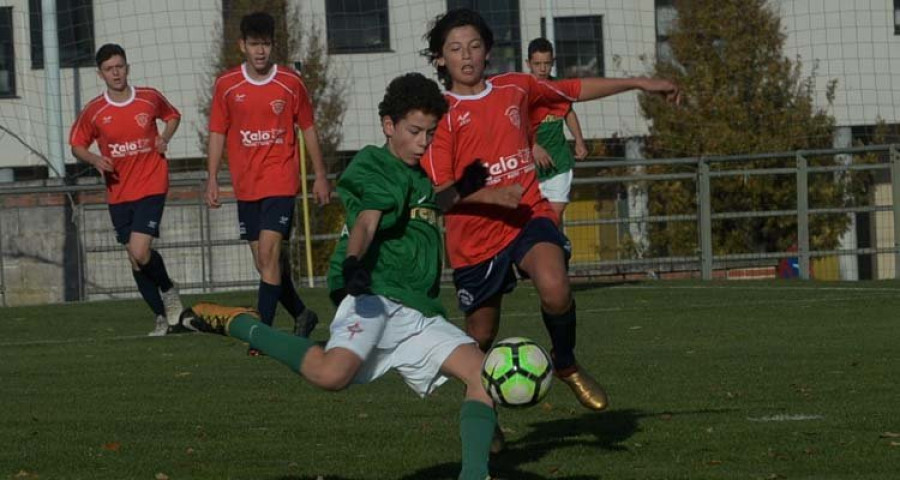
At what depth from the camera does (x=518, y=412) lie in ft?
29.9

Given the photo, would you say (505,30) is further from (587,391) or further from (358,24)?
(587,391)

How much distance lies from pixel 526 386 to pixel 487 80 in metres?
2.68

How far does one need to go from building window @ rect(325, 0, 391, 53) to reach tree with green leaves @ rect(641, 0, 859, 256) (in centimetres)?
442

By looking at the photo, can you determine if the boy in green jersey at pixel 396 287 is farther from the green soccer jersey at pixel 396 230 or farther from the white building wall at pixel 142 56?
the white building wall at pixel 142 56

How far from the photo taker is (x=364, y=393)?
10.1 m

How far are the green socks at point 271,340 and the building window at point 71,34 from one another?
816 inches

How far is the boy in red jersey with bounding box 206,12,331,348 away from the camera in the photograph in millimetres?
12680

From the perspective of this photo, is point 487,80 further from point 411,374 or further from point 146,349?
point 146,349

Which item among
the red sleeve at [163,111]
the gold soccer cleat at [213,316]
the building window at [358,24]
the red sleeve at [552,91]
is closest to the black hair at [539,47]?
the red sleeve at [163,111]

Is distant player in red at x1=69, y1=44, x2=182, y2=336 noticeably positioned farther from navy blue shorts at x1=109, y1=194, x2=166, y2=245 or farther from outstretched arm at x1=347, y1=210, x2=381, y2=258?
outstretched arm at x1=347, y1=210, x2=381, y2=258

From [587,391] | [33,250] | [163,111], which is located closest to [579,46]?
[33,250]

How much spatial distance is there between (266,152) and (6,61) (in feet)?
55.2

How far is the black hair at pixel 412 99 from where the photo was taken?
22.2ft

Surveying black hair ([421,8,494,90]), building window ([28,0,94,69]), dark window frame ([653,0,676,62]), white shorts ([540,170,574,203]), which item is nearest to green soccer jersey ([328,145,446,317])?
black hair ([421,8,494,90])
